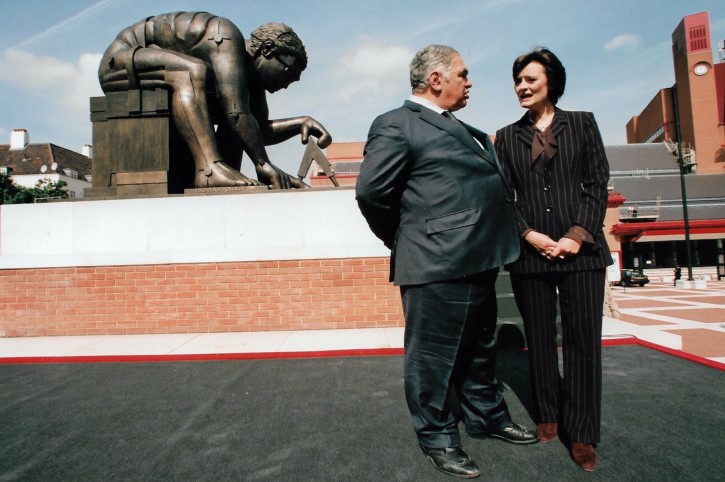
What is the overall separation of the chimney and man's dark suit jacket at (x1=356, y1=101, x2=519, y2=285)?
5546cm

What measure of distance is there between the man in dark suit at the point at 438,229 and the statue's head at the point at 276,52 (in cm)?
447

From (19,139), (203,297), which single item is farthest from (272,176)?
(19,139)

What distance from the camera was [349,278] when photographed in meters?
5.23

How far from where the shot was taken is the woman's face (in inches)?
79.4

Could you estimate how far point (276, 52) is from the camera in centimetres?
571

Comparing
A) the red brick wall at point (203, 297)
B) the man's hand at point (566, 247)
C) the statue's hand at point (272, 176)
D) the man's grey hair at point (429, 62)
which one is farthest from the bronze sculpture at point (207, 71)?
the man's hand at point (566, 247)

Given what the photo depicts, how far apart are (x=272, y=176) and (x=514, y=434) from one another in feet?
15.6

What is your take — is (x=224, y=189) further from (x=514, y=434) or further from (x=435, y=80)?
(x=514, y=434)

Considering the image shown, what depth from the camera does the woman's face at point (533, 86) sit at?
79.4 inches

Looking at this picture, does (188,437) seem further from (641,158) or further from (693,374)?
(641,158)

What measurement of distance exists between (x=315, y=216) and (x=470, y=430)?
3718mm

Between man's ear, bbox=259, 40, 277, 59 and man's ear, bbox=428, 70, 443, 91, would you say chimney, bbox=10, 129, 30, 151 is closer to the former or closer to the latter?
man's ear, bbox=259, 40, 277, 59

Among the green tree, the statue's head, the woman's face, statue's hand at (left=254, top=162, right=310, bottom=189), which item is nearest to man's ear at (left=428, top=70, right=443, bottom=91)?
the woman's face

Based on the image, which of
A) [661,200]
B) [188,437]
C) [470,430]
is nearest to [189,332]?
Answer: [188,437]
